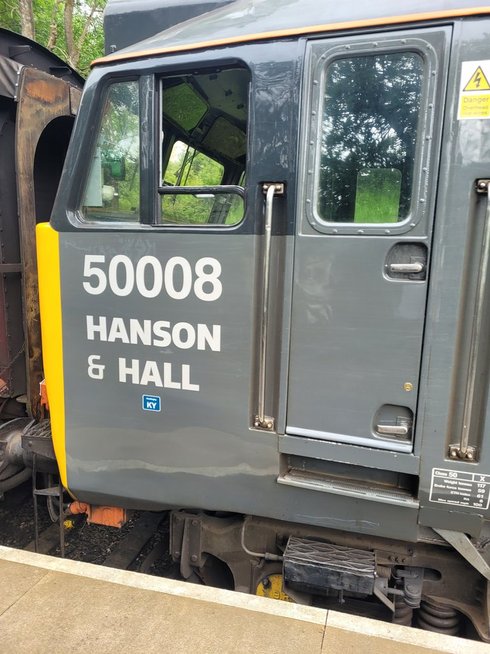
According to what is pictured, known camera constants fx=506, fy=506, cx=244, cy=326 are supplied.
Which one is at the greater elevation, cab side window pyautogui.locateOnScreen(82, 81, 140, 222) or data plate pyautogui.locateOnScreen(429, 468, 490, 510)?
cab side window pyautogui.locateOnScreen(82, 81, 140, 222)

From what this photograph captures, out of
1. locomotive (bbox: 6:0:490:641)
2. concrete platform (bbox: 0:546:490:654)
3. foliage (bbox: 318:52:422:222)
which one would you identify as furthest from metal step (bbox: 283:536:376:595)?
foliage (bbox: 318:52:422:222)

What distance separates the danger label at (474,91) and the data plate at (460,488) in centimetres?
133

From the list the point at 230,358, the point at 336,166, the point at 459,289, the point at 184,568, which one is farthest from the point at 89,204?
the point at 184,568

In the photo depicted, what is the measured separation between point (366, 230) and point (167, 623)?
1.79 meters

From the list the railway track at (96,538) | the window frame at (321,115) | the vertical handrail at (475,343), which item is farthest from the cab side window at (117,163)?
the railway track at (96,538)

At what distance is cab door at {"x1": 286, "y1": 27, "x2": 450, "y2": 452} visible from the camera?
6.20ft

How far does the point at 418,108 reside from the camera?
188 cm

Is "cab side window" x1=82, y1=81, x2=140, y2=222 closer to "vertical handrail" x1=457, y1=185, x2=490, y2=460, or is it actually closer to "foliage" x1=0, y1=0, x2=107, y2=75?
"vertical handrail" x1=457, y1=185, x2=490, y2=460

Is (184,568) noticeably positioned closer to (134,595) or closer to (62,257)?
(134,595)

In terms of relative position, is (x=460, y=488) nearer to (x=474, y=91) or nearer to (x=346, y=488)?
(x=346, y=488)

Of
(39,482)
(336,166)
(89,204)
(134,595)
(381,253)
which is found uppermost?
(336,166)

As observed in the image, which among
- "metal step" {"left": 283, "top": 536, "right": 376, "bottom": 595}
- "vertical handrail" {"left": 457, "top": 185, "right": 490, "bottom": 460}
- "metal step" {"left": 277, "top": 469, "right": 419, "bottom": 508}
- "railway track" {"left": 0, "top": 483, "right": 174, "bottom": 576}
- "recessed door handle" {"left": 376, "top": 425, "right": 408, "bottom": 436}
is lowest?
"railway track" {"left": 0, "top": 483, "right": 174, "bottom": 576}

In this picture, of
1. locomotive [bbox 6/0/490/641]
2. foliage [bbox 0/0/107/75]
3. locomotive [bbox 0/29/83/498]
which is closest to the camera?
locomotive [bbox 6/0/490/641]

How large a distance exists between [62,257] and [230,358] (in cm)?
96
